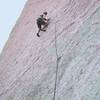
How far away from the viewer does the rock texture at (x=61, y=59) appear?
3.64 meters

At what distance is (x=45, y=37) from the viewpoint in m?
5.89

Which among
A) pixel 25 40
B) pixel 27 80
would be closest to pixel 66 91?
pixel 27 80

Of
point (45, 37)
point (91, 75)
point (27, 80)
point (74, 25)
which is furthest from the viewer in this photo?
point (45, 37)

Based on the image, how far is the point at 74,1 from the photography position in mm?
5512

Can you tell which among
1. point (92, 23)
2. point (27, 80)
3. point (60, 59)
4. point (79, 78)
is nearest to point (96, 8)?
point (92, 23)

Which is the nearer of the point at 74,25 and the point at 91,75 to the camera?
the point at 91,75

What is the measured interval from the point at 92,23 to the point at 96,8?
0.91 feet

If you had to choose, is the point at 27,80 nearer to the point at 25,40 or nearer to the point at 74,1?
the point at 74,1

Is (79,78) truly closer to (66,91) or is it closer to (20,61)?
(66,91)

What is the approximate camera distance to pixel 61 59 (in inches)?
174

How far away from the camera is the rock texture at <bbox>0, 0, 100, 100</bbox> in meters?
3.64

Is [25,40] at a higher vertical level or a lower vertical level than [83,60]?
lower

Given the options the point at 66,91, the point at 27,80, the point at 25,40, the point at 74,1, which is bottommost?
the point at 25,40

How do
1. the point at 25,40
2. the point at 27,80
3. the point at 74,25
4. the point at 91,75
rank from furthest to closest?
1. the point at 25,40
2. the point at 27,80
3. the point at 74,25
4. the point at 91,75
